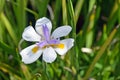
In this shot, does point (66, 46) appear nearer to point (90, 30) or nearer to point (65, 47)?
point (65, 47)

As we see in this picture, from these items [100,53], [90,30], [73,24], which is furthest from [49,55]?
[90,30]

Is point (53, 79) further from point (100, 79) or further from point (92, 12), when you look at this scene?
point (92, 12)

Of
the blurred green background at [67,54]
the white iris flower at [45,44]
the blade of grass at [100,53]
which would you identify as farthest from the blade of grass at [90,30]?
the white iris flower at [45,44]

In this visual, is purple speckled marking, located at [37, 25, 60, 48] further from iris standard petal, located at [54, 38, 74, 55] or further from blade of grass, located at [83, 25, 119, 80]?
blade of grass, located at [83, 25, 119, 80]

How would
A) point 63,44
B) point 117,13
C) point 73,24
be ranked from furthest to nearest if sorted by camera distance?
point 117,13
point 73,24
point 63,44

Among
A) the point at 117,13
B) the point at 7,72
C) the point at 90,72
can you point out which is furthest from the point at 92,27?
the point at 7,72

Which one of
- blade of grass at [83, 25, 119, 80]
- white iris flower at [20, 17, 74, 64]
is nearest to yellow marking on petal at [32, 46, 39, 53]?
white iris flower at [20, 17, 74, 64]

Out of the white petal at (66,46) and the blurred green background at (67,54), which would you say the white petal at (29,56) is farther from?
the blurred green background at (67,54)
